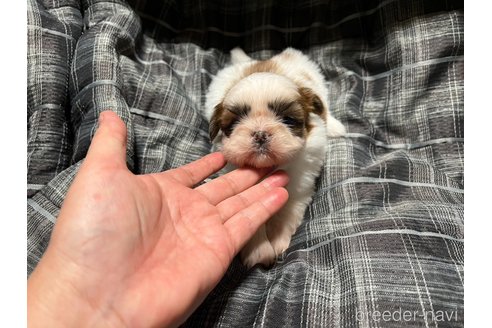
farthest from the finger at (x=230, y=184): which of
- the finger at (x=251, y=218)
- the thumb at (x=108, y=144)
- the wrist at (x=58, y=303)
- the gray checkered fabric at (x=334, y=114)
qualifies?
the wrist at (x=58, y=303)

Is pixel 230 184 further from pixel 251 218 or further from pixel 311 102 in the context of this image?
pixel 311 102

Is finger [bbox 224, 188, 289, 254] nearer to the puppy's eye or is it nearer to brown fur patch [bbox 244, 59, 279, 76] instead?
the puppy's eye

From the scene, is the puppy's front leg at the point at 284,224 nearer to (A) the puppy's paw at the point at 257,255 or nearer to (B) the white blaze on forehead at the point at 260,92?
(A) the puppy's paw at the point at 257,255

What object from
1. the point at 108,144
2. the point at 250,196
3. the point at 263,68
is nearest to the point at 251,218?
the point at 250,196

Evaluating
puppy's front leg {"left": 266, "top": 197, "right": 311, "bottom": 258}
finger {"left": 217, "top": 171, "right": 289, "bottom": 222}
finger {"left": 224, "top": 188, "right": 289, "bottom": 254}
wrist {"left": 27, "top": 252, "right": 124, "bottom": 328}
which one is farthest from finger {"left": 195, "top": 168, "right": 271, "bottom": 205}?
wrist {"left": 27, "top": 252, "right": 124, "bottom": 328}

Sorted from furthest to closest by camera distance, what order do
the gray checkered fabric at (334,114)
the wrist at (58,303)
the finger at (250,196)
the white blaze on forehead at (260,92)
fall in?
1. the white blaze on forehead at (260,92)
2. the finger at (250,196)
3. the gray checkered fabric at (334,114)
4. the wrist at (58,303)

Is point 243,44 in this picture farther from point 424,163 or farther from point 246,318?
point 246,318
